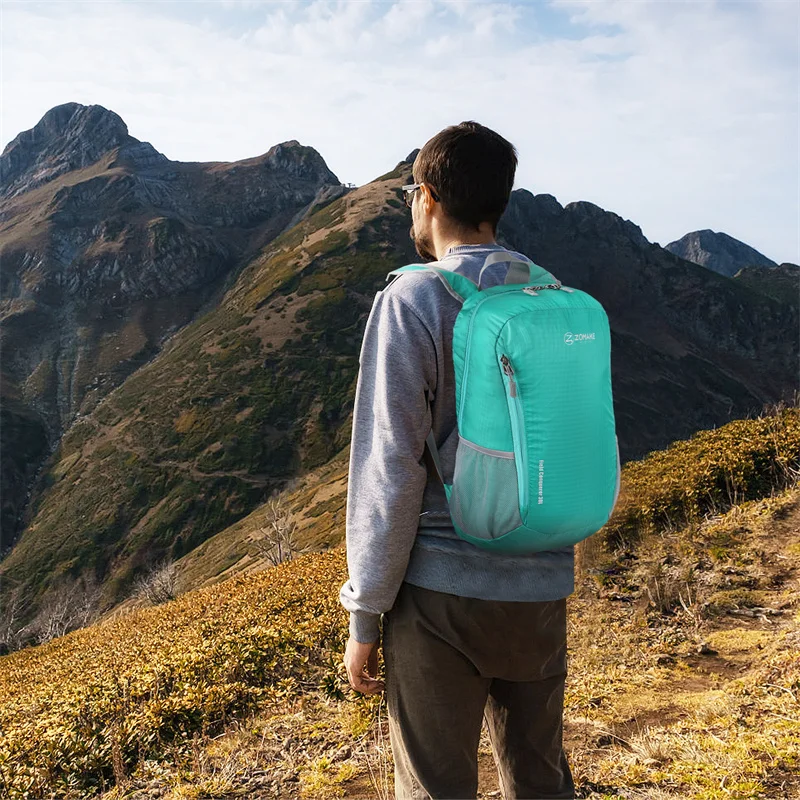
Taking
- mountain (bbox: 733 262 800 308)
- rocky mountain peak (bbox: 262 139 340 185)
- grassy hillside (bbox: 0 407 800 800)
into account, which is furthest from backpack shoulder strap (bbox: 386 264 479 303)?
rocky mountain peak (bbox: 262 139 340 185)

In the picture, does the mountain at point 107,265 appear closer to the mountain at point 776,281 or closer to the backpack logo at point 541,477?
the backpack logo at point 541,477

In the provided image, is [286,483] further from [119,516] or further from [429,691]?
[429,691]

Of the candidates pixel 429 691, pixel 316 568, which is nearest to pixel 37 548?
pixel 316 568

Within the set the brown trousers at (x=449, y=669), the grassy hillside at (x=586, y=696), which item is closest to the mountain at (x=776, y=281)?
the grassy hillside at (x=586, y=696)

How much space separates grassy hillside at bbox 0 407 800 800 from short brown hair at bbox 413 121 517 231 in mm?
2807

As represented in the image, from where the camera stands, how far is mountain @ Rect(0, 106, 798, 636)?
76562 millimetres

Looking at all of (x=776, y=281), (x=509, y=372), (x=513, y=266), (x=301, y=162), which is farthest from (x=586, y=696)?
(x=776, y=281)

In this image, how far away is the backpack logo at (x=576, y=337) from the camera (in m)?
1.99

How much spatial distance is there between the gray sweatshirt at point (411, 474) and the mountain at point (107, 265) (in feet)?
318

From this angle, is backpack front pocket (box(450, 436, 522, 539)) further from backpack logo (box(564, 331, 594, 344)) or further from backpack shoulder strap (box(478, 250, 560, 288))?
backpack shoulder strap (box(478, 250, 560, 288))

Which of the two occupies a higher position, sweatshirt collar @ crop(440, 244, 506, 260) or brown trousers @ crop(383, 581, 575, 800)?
sweatshirt collar @ crop(440, 244, 506, 260)

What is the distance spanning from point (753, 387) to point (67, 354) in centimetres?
13135

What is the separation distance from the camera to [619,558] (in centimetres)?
707

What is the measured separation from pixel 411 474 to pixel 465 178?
3.11 ft
